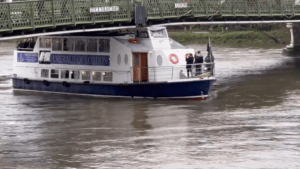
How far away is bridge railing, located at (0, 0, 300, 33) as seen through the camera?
38.6 meters

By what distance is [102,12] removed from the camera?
42.4 metres

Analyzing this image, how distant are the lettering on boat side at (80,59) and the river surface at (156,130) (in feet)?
7.69

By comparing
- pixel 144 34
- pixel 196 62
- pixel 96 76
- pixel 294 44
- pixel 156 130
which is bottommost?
pixel 156 130

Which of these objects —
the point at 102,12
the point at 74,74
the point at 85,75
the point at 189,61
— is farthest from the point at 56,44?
the point at 189,61

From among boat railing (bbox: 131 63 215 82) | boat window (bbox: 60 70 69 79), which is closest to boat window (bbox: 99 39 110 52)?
boat railing (bbox: 131 63 215 82)

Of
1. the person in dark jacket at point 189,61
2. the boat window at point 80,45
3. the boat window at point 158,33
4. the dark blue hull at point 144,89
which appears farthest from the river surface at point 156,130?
the boat window at point 158,33

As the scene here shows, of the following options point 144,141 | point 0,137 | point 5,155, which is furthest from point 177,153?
point 0,137

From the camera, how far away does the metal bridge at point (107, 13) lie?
38656 mm

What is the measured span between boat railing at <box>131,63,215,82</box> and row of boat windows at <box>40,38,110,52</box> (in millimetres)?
2929

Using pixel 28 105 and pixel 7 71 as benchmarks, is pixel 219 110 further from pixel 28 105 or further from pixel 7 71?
pixel 7 71

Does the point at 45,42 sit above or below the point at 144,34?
below

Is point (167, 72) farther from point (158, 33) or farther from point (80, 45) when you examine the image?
point (80, 45)

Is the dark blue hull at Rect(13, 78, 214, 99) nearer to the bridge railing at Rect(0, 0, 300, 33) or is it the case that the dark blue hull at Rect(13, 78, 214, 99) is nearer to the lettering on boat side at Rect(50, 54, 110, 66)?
the lettering on boat side at Rect(50, 54, 110, 66)

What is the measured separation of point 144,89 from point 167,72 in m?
1.81
